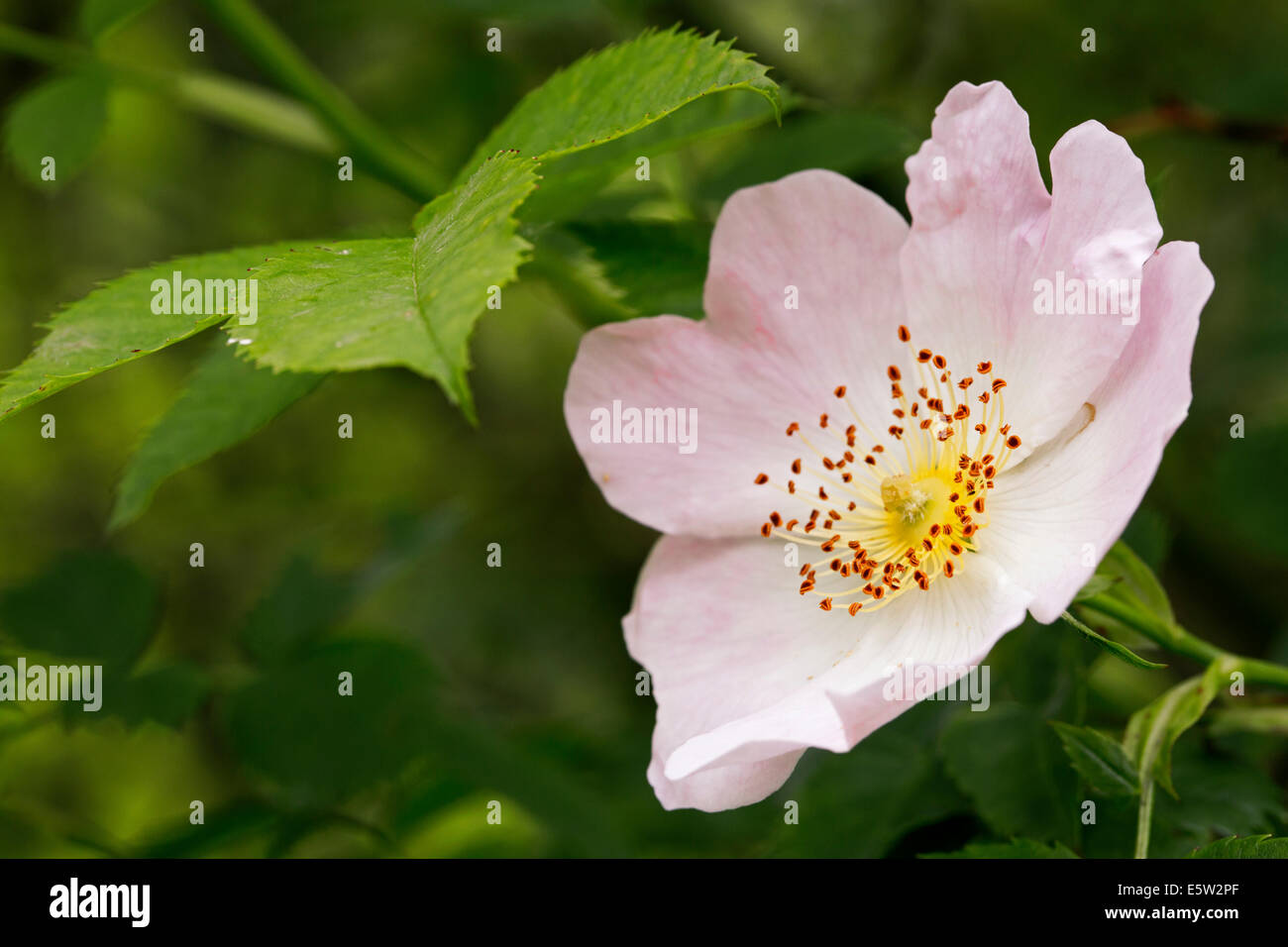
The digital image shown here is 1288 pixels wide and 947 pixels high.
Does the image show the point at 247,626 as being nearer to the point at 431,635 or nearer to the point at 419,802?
the point at 419,802

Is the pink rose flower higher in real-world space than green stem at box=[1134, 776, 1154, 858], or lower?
higher

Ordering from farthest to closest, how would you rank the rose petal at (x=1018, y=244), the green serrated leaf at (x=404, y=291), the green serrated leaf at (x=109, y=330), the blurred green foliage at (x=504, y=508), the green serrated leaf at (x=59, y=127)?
the green serrated leaf at (x=59, y=127) → the blurred green foliage at (x=504, y=508) → the rose petal at (x=1018, y=244) → the green serrated leaf at (x=109, y=330) → the green serrated leaf at (x=404, y=291)

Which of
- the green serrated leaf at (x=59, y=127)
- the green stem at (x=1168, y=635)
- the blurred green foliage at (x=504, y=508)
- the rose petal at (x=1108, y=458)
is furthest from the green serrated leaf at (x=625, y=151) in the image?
the green serrated leaf at (x=59, y=127)

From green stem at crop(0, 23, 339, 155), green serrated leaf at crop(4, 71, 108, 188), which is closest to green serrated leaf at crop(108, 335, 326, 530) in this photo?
green serrated leaf at crop(4, 71, 108, 188)

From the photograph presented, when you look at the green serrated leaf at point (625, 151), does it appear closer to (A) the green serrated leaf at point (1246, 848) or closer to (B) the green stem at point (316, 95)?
(B) the green stem at point (316, 95)

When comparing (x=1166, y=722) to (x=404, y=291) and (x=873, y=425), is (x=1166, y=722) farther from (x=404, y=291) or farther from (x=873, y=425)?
(x=404, y=291)

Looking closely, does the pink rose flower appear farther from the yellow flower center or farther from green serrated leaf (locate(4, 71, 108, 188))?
green serrated leaf (locate(4, 71, 108, 188))
